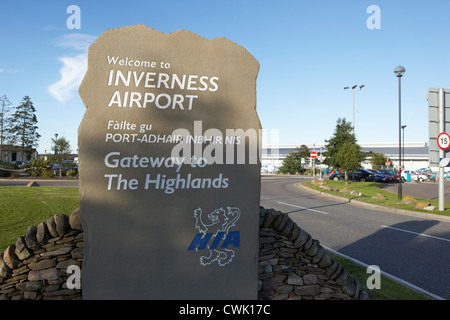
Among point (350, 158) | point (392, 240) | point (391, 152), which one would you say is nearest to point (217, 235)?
point (392, 240)

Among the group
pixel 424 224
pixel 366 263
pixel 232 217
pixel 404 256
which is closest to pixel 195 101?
pixel 232 217

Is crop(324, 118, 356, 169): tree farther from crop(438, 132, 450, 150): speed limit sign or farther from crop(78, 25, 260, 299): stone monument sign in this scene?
crop(78, 25, 260, 299): stone monument sign

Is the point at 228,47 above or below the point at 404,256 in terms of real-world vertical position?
above

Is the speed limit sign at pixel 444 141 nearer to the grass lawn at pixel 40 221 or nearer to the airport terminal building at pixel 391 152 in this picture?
the grass lawn at pixel 40 221

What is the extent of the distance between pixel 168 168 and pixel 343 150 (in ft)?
94.9

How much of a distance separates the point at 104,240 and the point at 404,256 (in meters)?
6.79

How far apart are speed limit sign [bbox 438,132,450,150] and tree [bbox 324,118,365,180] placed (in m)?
14.8

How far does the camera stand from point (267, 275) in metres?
4.15

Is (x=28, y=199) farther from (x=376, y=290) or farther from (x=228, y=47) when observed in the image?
(x=376, y=290)

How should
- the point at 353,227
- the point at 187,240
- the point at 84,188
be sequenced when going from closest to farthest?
the point at 84,188 < the point at 187,240 < the point at 353,227

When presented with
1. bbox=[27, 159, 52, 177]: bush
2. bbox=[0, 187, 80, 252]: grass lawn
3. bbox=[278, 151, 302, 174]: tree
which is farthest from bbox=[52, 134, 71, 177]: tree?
bbox=[278, 151, 302, 174]: tree

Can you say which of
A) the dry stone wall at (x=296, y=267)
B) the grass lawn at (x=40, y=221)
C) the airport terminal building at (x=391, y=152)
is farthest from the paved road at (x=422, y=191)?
the airport terminal building at (x=391, y=152)

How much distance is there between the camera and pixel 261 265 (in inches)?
163

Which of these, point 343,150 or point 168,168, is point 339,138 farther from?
point 168,168
